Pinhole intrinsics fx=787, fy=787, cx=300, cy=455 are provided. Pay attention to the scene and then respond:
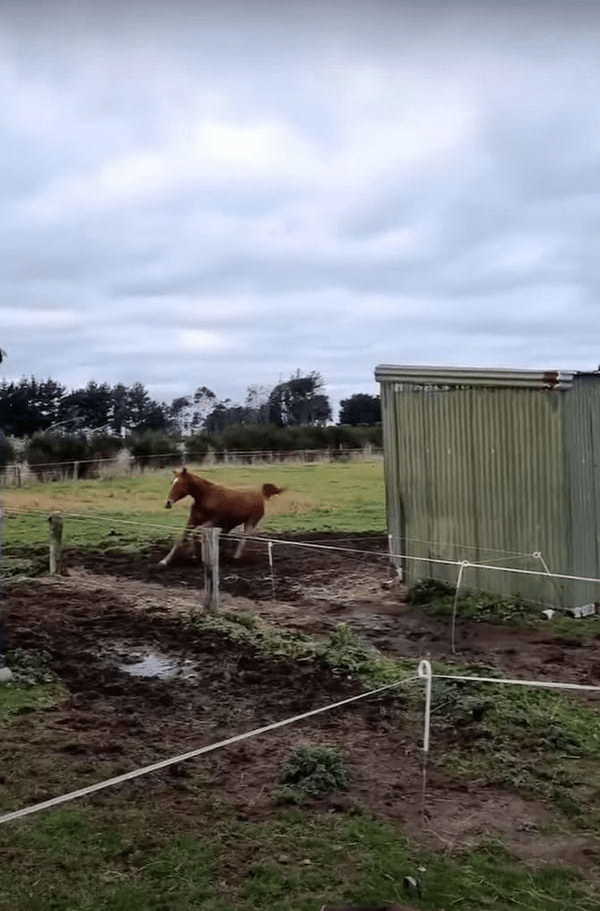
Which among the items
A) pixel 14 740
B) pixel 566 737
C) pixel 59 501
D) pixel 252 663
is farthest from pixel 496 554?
pixel 59 501

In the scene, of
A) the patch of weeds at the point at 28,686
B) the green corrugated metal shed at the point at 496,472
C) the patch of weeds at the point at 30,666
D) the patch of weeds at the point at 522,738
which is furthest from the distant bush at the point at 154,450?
the patch of weeds at the point at 522,738

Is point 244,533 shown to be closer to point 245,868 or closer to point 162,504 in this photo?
point 162,504

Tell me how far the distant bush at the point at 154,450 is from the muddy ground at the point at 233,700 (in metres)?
12.0

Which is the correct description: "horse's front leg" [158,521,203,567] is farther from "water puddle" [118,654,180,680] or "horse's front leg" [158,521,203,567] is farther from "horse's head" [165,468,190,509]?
"water puddle" [118,654,180,680]

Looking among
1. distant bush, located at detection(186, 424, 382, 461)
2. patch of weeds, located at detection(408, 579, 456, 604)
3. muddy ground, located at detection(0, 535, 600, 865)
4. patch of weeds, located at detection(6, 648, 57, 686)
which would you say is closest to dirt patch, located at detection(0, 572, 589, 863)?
muddy ground, located at detection(0, 535, 600, 865)

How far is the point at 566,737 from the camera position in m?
4.52

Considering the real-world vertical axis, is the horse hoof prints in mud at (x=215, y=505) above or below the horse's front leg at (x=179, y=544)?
above

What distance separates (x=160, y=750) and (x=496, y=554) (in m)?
5.23

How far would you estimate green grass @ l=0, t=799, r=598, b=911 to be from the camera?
2982mm

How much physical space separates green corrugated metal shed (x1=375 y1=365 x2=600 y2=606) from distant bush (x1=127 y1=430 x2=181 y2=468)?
12391 mm

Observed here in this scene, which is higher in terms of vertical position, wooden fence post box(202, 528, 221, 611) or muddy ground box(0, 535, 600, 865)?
wooden fence post box(202, 528, 221, 611)

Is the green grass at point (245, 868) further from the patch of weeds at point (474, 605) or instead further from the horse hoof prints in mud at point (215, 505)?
the horse hoof prints in mud at point (215, 505)

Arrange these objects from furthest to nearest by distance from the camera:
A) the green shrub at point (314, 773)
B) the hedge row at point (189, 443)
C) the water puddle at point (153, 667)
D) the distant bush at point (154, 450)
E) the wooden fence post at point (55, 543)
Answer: the distant bush at point (154, 450), the hedge row at point (189, 443), the wooden fence post at point (55, 543), the water puddle at point (153, 667), the green shrub at point (314, 773)

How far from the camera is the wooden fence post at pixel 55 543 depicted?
9492 millimetres
